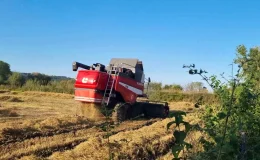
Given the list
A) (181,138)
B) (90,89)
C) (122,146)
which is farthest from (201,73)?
(90,89)

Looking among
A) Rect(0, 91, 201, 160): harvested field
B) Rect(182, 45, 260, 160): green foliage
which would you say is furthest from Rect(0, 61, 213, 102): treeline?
Rect(182, 45, 260, 160): green foliage

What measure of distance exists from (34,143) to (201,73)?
604 centimetres

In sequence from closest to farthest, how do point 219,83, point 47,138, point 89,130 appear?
point 219,83, point 47,138, point 89,130

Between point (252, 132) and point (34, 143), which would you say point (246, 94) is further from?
point (34, 143)

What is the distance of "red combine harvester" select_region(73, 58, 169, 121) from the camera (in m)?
12.9

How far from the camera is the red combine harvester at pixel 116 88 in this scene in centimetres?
1293

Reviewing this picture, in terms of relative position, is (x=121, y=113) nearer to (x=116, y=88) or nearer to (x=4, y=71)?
(x=116, y=88)

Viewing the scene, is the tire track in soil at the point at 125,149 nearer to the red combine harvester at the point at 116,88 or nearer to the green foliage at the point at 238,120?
the green foliage at the point at 238,120

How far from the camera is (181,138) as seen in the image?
2652 mm

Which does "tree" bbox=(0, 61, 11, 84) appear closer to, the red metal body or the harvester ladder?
the red metal body

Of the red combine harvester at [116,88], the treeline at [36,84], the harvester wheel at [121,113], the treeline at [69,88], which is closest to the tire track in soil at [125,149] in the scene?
the red combine harvester at [116,88]

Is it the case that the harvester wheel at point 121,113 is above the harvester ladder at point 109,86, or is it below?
below

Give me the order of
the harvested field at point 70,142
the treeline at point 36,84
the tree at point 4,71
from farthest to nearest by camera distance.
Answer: the tree at point 4,71 < the treeline at point 36,84 < the harvested field at point 70,142

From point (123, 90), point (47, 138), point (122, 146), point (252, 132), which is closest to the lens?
point (252, 132)
